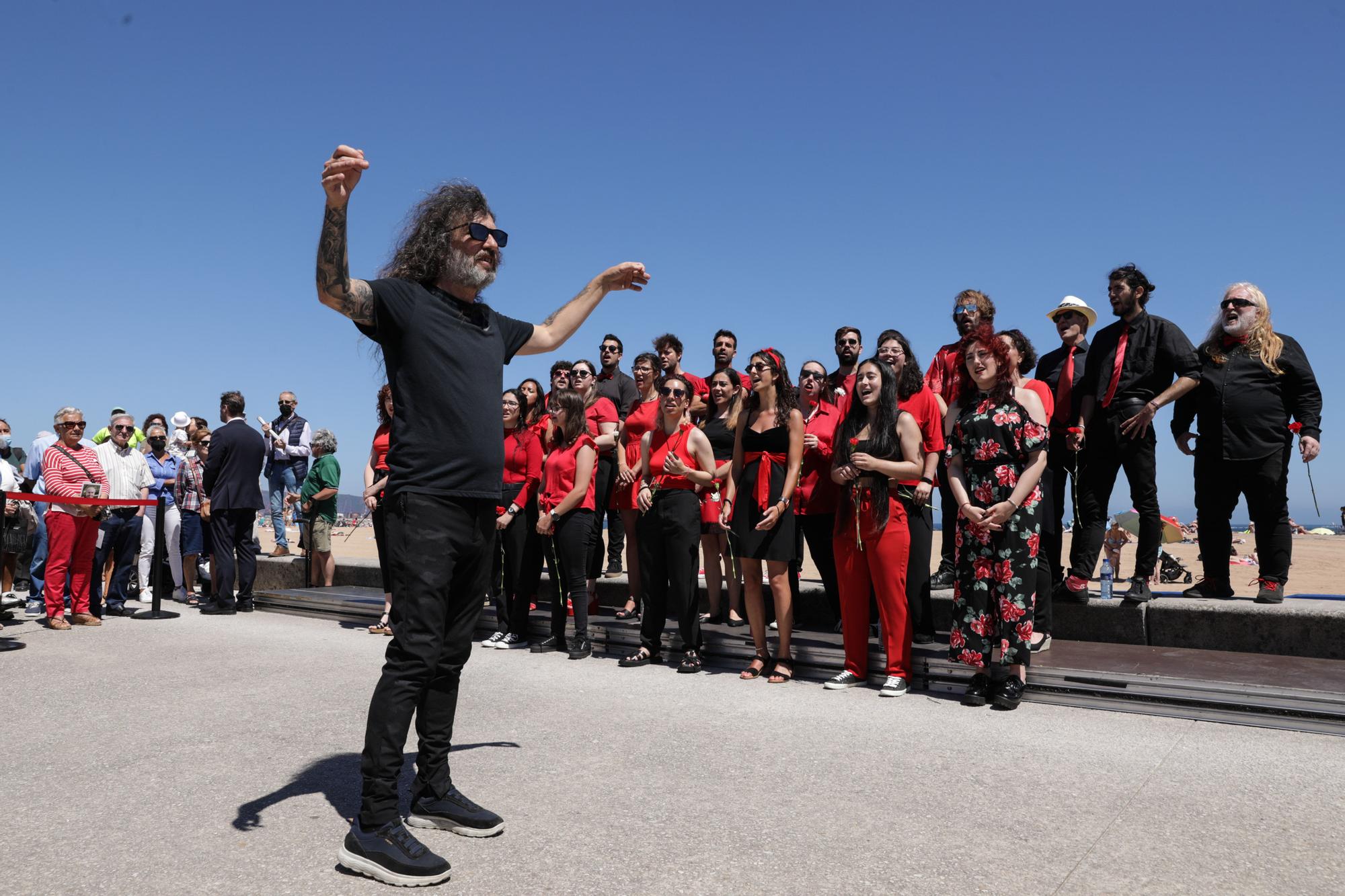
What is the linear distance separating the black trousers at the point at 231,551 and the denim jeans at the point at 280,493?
2.26 m

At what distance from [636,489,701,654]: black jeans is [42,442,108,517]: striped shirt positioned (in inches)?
218

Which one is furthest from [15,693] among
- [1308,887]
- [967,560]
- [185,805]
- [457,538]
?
[1308,887]

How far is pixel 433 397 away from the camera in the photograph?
313 centimetres

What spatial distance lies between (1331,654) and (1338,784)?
2517 mm

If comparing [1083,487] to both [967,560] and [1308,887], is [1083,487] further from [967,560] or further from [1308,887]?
[1308,887]

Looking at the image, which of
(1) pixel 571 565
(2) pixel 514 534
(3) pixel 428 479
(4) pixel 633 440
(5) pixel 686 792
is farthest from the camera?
(4) pixel 633 440

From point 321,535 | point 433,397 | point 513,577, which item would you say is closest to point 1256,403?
point 513,577

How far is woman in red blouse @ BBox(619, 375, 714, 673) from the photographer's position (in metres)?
6.36

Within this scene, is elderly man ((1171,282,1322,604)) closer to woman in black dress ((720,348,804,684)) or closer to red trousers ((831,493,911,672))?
red trousers ((831,493,911,672))


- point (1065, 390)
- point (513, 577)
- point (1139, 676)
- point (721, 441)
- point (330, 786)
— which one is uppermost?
point (1065, 390)

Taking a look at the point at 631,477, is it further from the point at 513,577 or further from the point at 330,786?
the point at 330,786

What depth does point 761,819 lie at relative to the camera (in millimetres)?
3287

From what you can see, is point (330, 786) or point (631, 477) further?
point (631, 477)

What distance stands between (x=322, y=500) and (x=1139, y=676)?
8296mm
